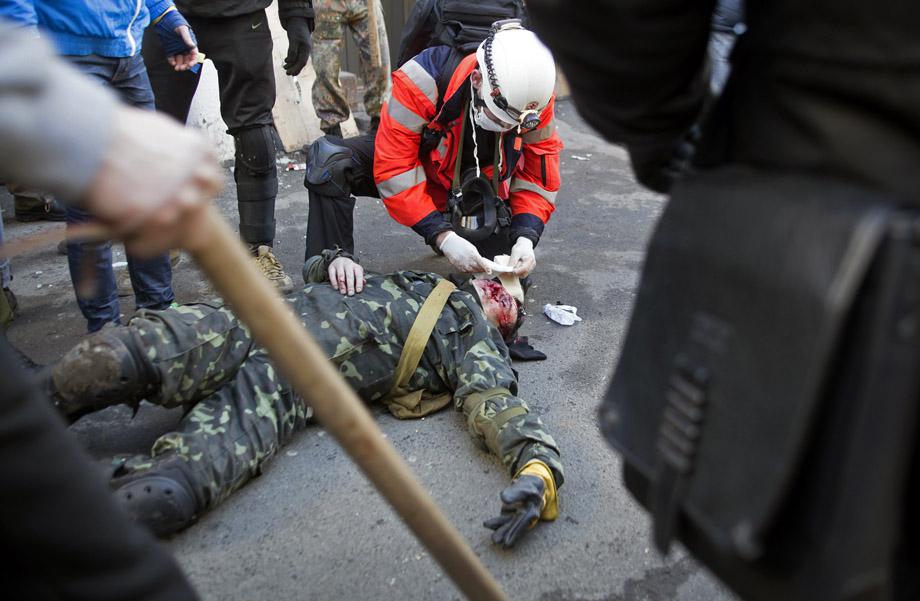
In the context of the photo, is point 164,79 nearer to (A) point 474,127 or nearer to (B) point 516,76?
(A) point 474,127

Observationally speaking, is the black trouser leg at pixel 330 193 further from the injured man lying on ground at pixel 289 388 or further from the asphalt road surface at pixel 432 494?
the asphalt road surface at pixel 432 494

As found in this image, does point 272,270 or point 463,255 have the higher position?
point 463,255

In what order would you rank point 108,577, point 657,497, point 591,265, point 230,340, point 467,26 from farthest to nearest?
1. point 591,265
2. point 467,26
3. point 230,340
4. point 657,497
5. point 108,577

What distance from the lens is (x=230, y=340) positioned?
2.32m

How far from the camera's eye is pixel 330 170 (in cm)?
314

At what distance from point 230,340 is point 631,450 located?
5.31 ft

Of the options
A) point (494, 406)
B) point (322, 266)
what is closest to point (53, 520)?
point (494, 406)

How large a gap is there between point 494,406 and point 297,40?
2232 millimetres

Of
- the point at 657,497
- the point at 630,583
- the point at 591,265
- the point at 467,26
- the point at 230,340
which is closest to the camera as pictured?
the point at 657,497

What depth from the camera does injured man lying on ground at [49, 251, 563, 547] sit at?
76.5 inches

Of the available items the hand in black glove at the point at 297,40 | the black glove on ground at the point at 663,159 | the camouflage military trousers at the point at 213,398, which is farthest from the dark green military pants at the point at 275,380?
the hand in black glove at the point at 297,40

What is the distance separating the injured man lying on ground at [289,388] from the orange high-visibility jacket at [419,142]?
40 centimetres

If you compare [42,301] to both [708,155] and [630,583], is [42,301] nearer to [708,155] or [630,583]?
[630,583]

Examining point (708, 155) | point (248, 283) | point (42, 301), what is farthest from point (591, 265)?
point (248, 283)
